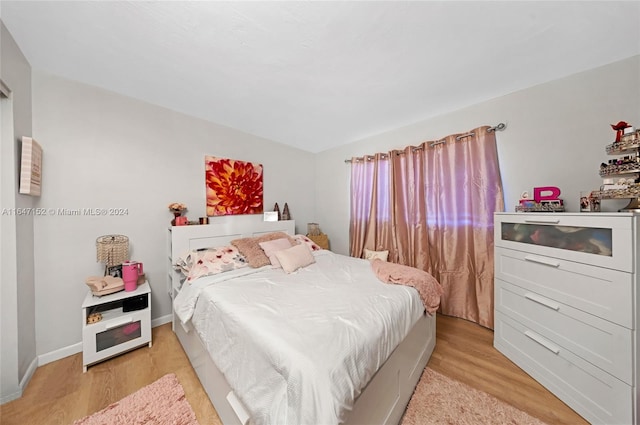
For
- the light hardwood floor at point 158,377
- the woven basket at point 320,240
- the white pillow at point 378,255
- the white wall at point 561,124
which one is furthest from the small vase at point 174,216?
the white wall at point 561,124

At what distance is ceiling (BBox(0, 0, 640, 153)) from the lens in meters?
1.23


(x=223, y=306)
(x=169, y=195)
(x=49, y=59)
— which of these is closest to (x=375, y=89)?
(x=223, y=306)

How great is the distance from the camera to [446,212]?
2574mm

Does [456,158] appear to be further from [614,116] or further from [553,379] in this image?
[553,379]

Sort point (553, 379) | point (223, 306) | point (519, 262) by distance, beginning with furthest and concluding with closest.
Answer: point (519, 262) → point (553, 379) → point (223, 306)

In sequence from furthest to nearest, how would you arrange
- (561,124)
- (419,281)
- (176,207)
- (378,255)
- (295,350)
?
(378,255) → (176,207) → (561,124) → (419,281) → (295,350)

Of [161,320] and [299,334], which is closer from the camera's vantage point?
[299,334]

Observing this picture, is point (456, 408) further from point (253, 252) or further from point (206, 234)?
point (206, 234)

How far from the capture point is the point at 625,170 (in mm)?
1395

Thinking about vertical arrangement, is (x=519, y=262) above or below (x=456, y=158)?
below

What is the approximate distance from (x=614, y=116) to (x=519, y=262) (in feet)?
4.66

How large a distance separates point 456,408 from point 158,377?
7.31ft

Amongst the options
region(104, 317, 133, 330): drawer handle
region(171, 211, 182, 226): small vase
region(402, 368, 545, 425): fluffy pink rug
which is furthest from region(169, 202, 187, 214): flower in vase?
region(402, 368, 545, 425): fluffy pink rug

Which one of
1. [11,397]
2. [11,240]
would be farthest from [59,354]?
[11,240]
